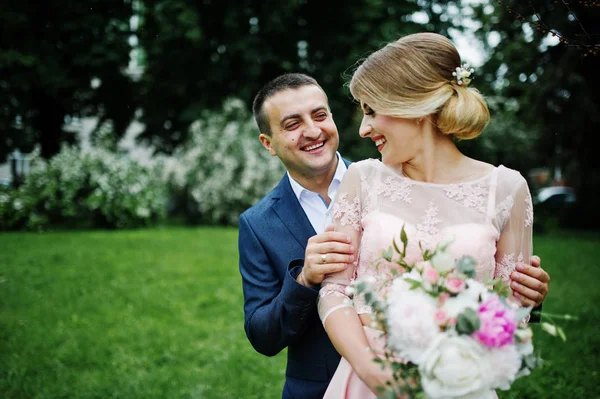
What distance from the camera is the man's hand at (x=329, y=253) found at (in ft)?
7.01

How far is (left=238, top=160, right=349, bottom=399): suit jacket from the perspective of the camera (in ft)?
8.46

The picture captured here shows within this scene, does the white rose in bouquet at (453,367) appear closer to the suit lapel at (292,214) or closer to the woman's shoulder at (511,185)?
the woman's shoulder at (511,185)

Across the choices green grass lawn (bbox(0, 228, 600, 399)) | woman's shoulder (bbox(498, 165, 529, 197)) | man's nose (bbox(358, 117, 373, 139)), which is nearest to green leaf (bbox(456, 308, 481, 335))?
woman's shoulder (bbox(498, 165, 529, 197))

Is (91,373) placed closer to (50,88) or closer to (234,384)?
(234,384)

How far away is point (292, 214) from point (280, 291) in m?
0.41

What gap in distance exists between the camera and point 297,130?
2969mm

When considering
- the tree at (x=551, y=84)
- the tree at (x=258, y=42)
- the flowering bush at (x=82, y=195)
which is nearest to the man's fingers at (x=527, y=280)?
the tree at (x=551, y=84)

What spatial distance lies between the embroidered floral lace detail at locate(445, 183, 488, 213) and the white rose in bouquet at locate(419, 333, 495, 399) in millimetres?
733

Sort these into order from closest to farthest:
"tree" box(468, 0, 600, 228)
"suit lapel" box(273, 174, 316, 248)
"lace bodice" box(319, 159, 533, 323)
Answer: "lace bodice" box(319, 159, 533, 323) → "suit lapel" box(273, 174, 316, 248) → "tree" box(468, 0, 600, 228)

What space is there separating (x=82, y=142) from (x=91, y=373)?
43.8ft

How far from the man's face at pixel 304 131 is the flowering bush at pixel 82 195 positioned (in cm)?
1126

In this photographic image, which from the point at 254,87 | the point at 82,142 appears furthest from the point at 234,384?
the point at 82,142

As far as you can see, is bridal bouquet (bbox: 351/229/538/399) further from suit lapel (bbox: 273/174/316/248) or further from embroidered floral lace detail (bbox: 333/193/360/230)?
suit lapel (bbox: 273/174/316/248)

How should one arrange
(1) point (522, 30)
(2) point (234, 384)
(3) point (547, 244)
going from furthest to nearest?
(3) point (547, 244) < (1) point (522, 30) < (2) point (234, 384)
